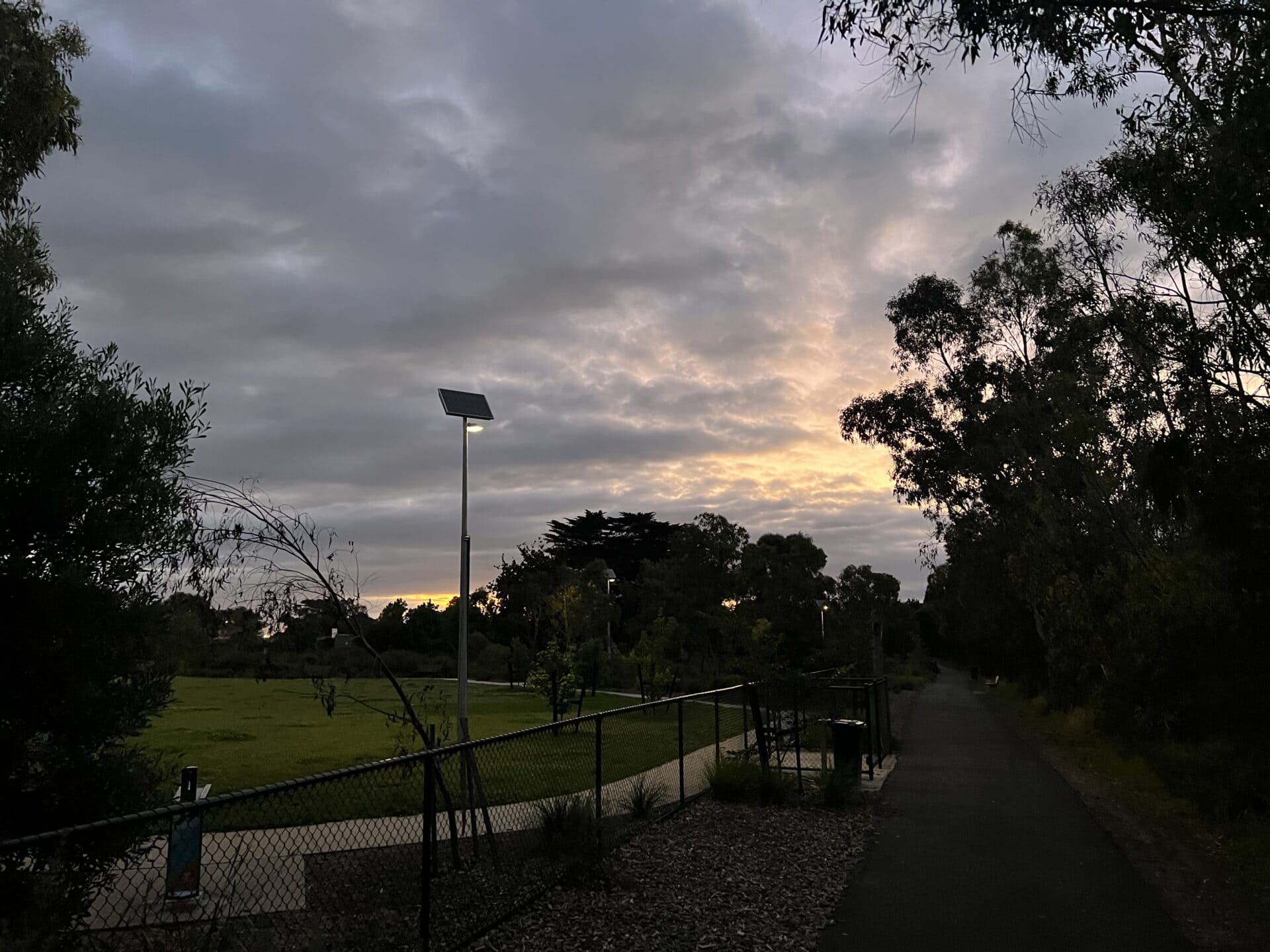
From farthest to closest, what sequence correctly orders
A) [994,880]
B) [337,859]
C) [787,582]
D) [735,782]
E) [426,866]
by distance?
[787,582]
[735,782]
[337,859]
[994,880]
[426,866]

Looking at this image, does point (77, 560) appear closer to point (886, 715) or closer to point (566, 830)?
point (566, 830)

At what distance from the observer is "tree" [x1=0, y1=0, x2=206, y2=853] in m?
6.14

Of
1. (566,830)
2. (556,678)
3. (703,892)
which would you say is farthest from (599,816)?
(556,678)

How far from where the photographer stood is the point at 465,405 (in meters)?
10.9

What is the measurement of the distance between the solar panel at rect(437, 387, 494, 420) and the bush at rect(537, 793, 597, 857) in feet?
14.8

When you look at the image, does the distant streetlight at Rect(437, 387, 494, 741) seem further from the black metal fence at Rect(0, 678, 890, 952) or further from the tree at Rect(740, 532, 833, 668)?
the tree at Rect(740, 532, 833, 668)

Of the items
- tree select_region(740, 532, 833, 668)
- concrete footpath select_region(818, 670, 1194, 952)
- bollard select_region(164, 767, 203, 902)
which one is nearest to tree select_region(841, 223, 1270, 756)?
concrete footpath select_region(818, 670, 1194, 952)

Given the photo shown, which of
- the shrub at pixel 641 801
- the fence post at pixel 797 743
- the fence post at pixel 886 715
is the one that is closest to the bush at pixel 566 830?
the shrub at pixel 641 801

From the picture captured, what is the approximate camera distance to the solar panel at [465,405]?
10805 mm

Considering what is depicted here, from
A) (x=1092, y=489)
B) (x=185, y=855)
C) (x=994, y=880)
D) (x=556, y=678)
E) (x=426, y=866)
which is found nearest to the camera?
(x=426, y=866)

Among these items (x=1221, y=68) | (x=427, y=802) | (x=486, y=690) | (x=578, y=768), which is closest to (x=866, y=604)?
(x=486, y=690)

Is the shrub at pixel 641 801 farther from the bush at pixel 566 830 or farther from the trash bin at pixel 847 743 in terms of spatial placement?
the trash bin at pixel 847 743

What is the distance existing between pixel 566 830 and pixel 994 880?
363 cm

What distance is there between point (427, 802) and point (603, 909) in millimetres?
1880
